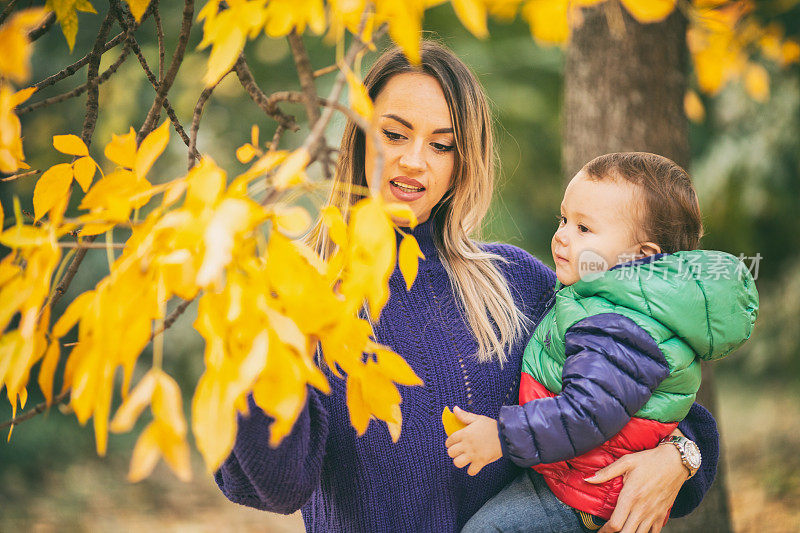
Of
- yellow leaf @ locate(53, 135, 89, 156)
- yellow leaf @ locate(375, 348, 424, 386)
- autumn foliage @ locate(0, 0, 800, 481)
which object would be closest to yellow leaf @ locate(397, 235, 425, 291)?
autumn foliage @ locate(0, 0, 800, 481)

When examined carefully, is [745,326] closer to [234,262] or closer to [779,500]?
[234,262]

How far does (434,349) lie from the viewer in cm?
Result: 169

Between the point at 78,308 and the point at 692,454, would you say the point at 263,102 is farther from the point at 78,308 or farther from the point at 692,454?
the point at 692,454

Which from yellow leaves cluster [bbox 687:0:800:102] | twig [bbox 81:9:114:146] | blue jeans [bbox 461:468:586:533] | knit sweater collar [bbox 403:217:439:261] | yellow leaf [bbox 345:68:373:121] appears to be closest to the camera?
yellow leaf [bbox 345:68:373:121]

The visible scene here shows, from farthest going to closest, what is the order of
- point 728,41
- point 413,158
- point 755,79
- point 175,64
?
point 755,79, point 728,41, point 413,158, point 175,64

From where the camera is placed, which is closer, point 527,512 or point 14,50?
point 14,50

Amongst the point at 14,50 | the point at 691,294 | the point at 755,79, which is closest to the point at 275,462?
the point at 14,50

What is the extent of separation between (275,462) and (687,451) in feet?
3.24

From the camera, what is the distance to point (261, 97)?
1.05 metres

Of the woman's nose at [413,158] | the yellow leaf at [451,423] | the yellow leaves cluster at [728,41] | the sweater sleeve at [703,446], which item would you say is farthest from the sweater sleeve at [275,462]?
the yellow leaves cluster at [728,41]

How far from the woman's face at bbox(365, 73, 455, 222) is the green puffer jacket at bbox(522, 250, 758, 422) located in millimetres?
468

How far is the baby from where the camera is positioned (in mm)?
1354

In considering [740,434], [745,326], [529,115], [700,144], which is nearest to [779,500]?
[740,434]

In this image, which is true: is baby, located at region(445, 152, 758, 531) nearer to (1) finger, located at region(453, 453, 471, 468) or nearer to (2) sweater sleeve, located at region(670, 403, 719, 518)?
(1) finger, located at region(453, 453, 471, 468)
